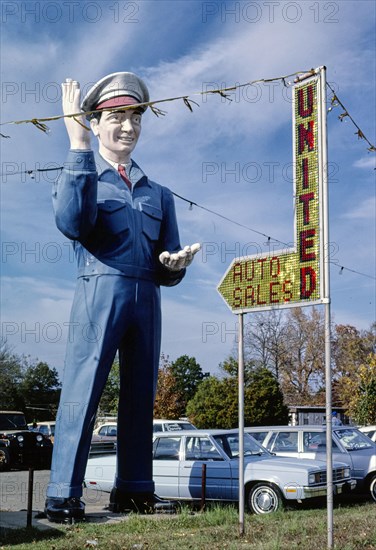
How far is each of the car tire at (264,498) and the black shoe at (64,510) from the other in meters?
3.11

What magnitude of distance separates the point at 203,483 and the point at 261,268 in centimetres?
373

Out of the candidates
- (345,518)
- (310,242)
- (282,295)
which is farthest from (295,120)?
(345,518)

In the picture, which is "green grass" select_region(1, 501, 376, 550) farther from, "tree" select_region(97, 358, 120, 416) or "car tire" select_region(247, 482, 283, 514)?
"tree" select_region(97, 358, 120, 416)

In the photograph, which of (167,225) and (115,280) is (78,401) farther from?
(167,225)

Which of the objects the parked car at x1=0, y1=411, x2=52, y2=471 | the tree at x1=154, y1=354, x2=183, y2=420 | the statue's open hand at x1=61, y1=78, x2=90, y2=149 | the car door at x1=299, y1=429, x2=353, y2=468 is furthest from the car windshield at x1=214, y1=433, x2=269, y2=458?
the tree at x1=154, y1=354, x2=183, y2=420

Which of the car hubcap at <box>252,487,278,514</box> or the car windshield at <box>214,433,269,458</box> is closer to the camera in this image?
the car hubcap at <box>252,487,278,514</box>

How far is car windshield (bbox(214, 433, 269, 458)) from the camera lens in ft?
37.9

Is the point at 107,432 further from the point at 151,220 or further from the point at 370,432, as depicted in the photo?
the point at 151,220

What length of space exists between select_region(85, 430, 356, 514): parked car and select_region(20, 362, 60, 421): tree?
35975mm

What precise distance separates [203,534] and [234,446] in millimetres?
3643

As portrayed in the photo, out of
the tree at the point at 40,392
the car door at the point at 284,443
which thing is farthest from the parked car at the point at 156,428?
the tree at the point at 40,392

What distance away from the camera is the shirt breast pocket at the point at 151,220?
9.38 meters

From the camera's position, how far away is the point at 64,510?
28.4ft

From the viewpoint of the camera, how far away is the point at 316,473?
10.9 metres
